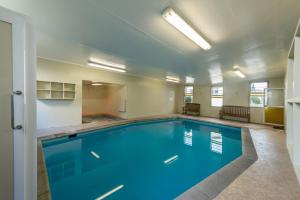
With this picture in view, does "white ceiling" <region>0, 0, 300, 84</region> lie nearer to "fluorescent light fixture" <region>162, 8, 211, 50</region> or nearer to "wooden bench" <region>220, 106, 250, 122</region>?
"fluorescent light fixture" <region>162, 8, 211, 50</region>

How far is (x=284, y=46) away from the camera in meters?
3.08

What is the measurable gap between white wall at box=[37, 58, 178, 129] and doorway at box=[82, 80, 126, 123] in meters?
0.55

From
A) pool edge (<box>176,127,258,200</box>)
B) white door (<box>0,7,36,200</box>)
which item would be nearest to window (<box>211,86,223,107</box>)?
pool edge (<box>176,127,258,200</box>)

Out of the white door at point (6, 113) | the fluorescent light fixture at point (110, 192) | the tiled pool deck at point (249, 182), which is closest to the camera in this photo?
the white door at point (6, 113)

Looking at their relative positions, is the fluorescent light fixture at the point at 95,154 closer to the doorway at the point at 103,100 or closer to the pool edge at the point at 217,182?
the pool edge at the point at 217,182

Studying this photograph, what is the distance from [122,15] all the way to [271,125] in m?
8.06

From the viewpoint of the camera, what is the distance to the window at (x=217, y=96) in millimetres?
9352

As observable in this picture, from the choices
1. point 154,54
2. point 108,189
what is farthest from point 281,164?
point 154,54

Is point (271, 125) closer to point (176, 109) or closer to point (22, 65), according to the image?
point (176, 109)

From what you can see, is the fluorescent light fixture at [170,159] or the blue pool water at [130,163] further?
the fluorescent light fixture at [170,159]

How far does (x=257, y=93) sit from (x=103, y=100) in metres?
9.84

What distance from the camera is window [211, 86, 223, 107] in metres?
9.35

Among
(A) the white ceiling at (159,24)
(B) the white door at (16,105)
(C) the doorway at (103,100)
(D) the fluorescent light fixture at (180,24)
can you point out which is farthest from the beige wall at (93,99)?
(B) the white door at (16,105)

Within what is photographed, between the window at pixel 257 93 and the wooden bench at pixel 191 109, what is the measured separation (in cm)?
327
